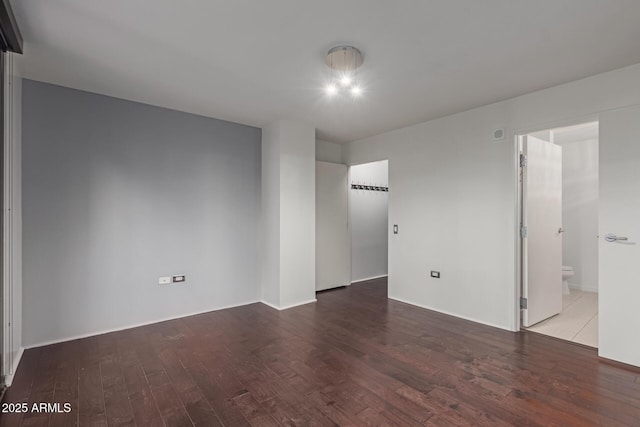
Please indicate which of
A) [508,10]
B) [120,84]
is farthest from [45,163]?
[508,10]

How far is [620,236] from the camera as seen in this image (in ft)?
8.54

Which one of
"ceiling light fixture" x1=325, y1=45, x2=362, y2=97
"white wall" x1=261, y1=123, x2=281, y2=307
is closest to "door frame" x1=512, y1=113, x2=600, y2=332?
"ceiling light fixture" x1=325, y1=45, x2=362, y2=97

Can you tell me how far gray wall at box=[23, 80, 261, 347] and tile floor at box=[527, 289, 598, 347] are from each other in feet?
11.9

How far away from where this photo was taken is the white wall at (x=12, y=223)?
2.30 m

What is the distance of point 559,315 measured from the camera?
12.3 ft

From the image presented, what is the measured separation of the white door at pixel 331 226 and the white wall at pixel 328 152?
18 cm

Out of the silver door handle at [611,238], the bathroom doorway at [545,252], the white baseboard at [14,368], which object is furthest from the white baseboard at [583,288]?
the white baseboard at [14,368]

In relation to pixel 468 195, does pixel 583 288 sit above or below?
below

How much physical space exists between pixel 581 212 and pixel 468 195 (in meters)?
2.90

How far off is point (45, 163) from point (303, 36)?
2784mm

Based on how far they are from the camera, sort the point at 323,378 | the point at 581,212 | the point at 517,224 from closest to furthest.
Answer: the point at 323,378 → the point at 517,224 → the point at 581,212

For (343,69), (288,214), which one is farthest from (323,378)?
(343,69)

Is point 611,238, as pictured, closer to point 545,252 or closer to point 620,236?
point 620,236

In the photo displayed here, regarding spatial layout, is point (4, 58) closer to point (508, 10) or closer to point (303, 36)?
point (303, 36)
